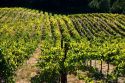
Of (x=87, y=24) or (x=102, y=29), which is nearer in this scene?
(x=102, y=29)

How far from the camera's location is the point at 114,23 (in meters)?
73.0

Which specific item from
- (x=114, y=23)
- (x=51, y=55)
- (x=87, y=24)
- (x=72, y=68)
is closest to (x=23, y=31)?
(x=87, y=24)

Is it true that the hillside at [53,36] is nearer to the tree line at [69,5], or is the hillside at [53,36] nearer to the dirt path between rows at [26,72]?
the dirt path between rows at [26,72]

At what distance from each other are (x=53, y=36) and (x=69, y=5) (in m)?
48.9

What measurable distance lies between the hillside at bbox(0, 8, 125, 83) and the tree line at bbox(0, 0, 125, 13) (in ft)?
49.5

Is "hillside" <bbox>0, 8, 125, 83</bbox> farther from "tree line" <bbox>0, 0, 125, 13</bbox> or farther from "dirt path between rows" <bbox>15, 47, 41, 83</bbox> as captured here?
"tree line" <bbox>0, 0, 125, 13</bbox>

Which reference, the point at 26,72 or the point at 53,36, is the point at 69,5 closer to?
the point at 53,36

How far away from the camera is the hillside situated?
37531 millimetres

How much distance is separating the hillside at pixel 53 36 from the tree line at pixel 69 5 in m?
15.1

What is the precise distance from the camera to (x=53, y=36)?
5831 cm

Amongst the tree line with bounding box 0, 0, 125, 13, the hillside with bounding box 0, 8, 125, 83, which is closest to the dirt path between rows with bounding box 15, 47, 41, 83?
the hillside with bounding box 0, 8, 125, 83

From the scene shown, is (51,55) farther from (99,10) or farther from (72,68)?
(99,10)

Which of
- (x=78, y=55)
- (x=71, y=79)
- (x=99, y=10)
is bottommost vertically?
(x=71, y=79)

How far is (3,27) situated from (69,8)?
41003 mm
